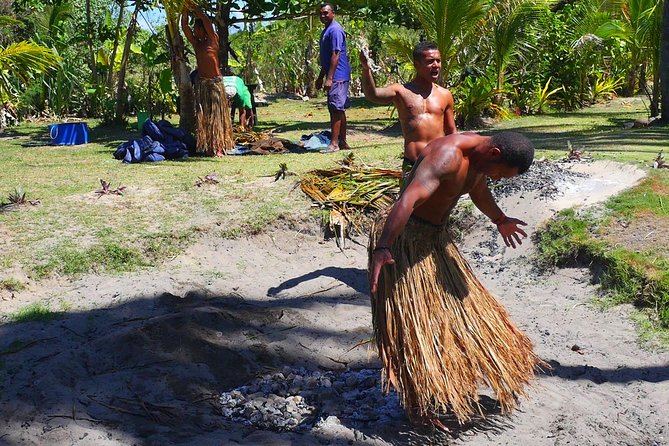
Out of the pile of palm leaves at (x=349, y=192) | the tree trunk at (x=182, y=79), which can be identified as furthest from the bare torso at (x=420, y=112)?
the tree trunk at (x=182, y=79)

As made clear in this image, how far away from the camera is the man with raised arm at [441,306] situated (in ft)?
11.6

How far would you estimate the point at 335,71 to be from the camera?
9203mm

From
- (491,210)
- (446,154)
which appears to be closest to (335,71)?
(491,210)

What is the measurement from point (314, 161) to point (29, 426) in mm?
5126

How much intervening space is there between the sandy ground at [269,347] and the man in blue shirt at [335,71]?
9.21 ft

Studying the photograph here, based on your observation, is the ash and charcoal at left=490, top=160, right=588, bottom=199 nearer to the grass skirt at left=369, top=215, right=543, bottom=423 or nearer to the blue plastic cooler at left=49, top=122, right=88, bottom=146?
the grass skirt at left=369, top=215, right=543, bottom=423

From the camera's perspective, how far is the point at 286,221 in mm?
6750

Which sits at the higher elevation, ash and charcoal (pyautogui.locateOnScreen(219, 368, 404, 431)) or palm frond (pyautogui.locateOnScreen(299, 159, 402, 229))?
palm frond (pyautogui.locateOnScreen(299, 159, 402, 229))

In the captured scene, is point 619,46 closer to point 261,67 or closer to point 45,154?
point 261,67

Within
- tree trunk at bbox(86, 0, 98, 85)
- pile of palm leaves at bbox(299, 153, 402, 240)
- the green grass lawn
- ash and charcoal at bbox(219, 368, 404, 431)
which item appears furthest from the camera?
tree trunk at bbox(86, 0, 98, 85)

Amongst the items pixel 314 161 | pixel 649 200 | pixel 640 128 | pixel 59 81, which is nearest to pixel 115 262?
pixel 314 161

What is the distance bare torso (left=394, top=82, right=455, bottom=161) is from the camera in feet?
17.2

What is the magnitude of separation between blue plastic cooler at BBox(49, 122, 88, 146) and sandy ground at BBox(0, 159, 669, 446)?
531cm

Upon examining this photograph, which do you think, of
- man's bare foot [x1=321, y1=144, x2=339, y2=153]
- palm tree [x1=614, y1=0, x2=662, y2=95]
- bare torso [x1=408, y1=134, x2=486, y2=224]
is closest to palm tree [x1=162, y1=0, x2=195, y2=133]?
man's bare foot [x1=321, y1=144, x2=339, y2=153]
